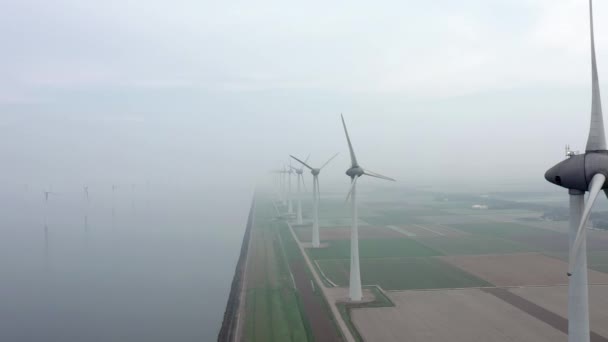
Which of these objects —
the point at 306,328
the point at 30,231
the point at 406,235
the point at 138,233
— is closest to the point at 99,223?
the point at 30,231

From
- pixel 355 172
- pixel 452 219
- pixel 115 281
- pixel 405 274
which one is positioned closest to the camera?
pixel 355 172

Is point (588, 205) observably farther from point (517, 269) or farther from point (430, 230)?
point (430, 230)

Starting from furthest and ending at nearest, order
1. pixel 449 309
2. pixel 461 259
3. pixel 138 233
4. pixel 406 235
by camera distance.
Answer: pixel 138 233 → pixel 406 235 → pixel 461 259 → pixel 449 309

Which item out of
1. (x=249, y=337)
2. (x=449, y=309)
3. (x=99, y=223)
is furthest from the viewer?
(x=99, y=223)

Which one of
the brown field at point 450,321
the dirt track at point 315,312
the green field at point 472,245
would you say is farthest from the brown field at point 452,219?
the brown field at point 450,321

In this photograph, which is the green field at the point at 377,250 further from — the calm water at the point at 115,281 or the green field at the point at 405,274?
the calm water at the point at 115,281

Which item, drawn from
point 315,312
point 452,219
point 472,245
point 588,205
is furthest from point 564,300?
point 452,219

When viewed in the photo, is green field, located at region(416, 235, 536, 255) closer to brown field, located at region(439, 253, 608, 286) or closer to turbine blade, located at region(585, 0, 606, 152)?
brown field, located at region(439, 253, 608, 286)

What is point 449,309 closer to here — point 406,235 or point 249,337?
point 249,337
